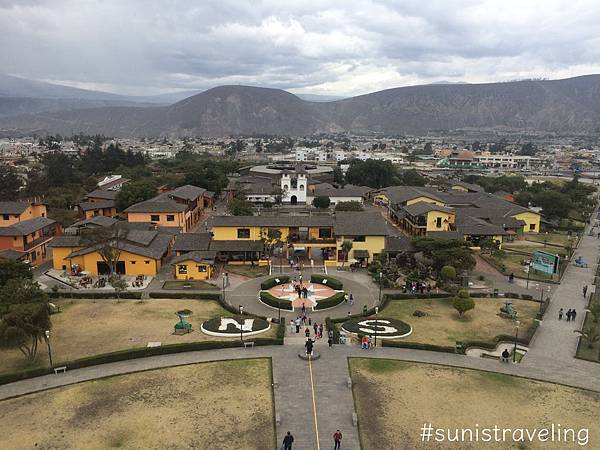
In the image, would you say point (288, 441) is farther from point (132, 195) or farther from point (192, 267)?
point (132, 195)

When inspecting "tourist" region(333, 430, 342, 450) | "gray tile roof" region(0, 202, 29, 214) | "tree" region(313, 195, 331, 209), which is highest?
"gray tile roof" region(0, 202, 29, 214)

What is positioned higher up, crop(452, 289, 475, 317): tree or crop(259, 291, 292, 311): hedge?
crop(452, 289, 475, 317): tree

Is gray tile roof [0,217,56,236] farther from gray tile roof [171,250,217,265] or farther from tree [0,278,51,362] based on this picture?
tree [0,278,51,362]

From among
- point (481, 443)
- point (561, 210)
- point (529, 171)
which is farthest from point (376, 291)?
point (529, 171)

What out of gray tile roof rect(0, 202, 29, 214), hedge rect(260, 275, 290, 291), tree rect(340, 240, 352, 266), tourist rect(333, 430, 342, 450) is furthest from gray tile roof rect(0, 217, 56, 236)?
tourist rect(333, 430, 342, 450)

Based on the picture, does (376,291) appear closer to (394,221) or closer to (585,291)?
(585,291)

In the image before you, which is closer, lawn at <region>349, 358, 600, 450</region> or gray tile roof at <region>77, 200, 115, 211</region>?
lawn at <region>349, 358, 600, 450</region>
